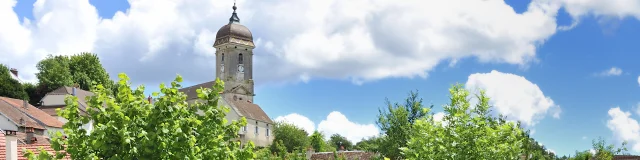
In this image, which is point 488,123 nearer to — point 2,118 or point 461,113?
point 461,113

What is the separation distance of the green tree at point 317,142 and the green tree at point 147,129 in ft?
258

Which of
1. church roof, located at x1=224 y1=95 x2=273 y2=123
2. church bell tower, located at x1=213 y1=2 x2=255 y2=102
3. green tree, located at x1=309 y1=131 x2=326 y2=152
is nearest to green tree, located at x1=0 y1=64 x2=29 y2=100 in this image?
church roof, located at x1=224 y1=95 x2=273 y2=123

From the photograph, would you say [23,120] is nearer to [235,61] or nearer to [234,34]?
[234,34]

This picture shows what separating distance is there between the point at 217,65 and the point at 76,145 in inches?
4149

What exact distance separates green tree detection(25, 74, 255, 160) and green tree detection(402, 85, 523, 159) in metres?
5.71

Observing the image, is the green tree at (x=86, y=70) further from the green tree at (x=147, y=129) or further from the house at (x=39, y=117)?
the green tree at (x=147, y=129)

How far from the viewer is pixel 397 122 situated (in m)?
26.8

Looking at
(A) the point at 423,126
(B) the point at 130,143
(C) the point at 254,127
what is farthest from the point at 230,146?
(C) the point at 254,127

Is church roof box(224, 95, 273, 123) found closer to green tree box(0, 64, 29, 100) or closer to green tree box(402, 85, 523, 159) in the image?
green tree box(0, 64, 29, 100)

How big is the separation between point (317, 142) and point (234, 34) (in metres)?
29.0

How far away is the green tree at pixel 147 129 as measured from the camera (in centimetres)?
1165

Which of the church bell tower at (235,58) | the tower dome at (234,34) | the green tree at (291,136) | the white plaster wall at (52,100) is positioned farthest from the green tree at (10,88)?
the tower dome at (234,34)

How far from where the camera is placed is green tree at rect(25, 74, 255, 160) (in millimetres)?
11648

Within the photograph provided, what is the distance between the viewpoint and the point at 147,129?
1199cm
